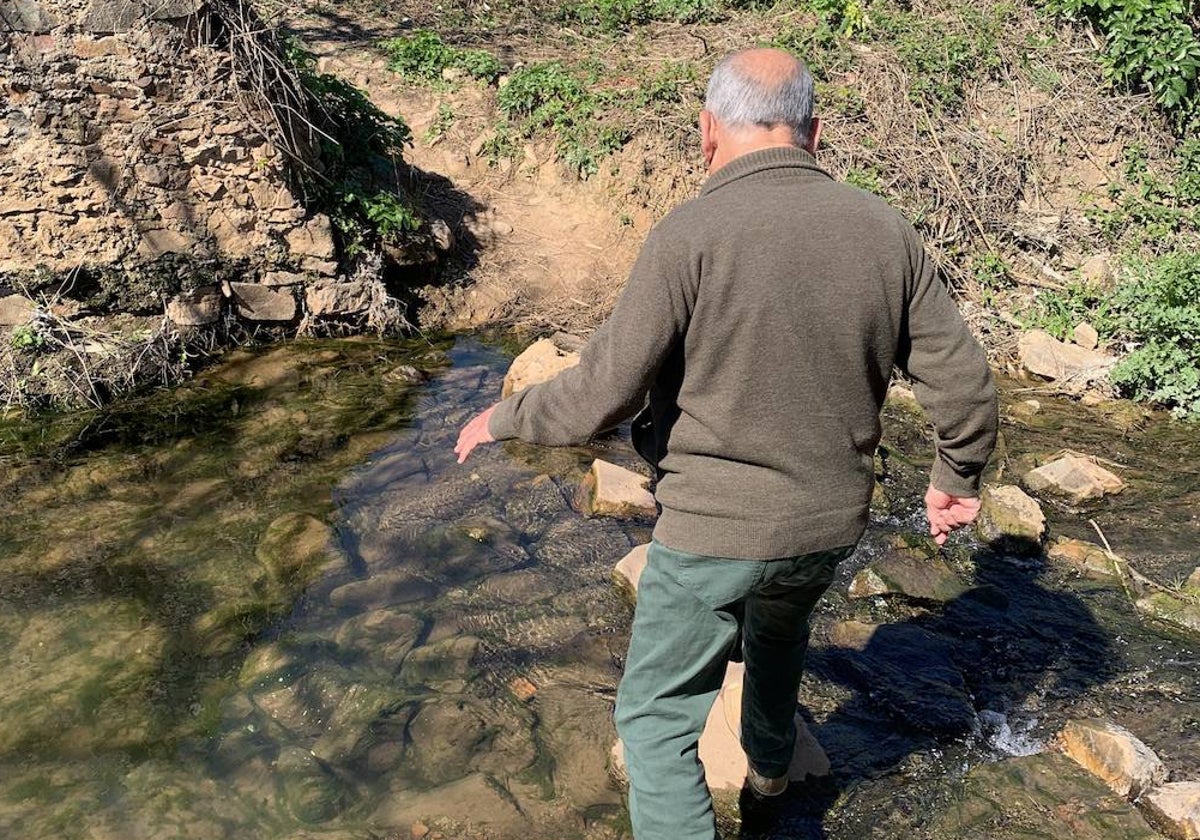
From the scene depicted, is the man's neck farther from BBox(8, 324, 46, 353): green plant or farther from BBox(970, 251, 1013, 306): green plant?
BBox(970, 251, 1013, 306): green plant

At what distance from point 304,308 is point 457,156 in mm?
2918

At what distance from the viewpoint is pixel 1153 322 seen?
21.0ft

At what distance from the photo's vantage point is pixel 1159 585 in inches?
164

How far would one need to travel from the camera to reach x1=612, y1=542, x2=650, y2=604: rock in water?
3.92 metres

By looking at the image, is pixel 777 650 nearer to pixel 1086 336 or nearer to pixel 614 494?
pixel 614 494

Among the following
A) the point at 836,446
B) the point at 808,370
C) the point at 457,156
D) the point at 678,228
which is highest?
the point at 678,228

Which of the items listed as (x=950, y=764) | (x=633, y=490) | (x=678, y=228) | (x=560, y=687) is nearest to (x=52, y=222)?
(x=633, y=490)

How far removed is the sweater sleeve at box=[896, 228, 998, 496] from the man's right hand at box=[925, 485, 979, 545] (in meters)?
0.11

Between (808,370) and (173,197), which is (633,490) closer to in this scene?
(808,370)

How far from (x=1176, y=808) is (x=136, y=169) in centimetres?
616

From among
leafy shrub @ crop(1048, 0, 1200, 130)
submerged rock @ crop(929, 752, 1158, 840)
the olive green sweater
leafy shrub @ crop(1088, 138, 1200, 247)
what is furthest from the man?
leafy shrub @ crop(1048, 0, 1200, 130)

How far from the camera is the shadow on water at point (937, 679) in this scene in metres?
3.00

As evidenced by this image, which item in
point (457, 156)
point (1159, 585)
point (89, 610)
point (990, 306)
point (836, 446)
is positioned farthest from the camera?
point (457, 156)

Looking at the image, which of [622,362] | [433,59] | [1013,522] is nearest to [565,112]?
[433,59]
